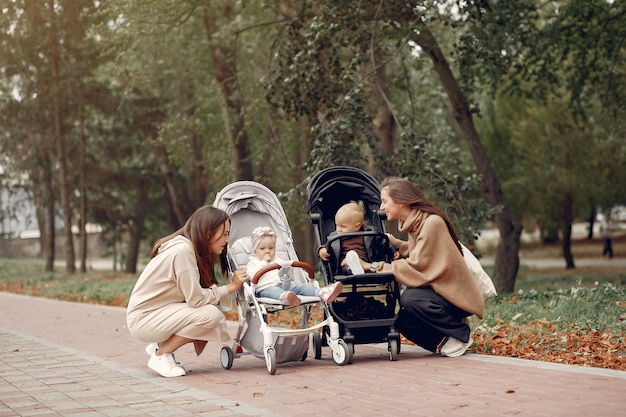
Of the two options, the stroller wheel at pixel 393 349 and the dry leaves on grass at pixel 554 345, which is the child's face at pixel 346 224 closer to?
the stroller wheel at pixel 393 349

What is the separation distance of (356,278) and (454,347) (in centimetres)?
117

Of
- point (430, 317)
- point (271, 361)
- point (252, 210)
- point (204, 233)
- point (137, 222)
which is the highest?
point (137, 222)

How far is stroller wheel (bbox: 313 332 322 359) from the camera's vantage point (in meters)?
9.32

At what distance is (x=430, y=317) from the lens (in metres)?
8.91

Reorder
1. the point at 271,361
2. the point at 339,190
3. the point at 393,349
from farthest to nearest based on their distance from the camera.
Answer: the point at 339,190 < the point at 393,349 < the point at 271,361

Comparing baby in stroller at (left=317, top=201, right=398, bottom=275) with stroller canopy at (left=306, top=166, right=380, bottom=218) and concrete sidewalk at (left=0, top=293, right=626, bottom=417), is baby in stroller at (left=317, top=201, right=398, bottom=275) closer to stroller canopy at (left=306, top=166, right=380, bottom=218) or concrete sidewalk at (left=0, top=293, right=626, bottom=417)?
stroller canopy at (left=306, top=166, right=380, bottom=218)

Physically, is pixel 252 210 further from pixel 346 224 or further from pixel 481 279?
pixel 481 279

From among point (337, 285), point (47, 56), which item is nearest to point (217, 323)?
point (337, 285)

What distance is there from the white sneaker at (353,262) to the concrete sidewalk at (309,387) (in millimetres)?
874

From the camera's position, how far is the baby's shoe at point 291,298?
27.5ft

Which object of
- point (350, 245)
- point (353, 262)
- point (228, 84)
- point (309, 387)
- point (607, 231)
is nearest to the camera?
point (309, 387)

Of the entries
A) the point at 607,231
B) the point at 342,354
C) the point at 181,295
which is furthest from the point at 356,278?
the point at 607,231

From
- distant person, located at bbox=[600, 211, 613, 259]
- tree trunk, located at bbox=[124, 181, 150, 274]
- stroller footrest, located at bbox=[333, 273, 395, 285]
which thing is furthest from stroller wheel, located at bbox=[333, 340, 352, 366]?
distant person, located at bbox=[600, 211, 613, 259]

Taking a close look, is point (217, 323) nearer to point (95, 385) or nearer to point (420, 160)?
point (95, 385)
